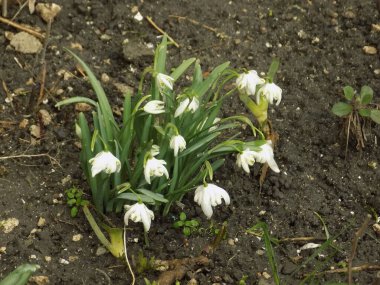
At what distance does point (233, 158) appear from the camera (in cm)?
313

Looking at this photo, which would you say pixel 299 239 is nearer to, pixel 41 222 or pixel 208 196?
pixel 208 196

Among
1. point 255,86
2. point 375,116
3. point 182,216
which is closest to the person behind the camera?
point 255,86

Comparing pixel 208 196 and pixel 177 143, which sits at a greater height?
pixel 177 143

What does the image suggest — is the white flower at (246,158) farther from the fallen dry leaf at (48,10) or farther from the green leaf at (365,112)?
the fallen dry leaf at (48,10)

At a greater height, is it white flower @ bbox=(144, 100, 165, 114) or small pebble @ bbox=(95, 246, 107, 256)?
white flower @ bbox=(144, 100, 165, 114)

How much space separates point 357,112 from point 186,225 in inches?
38.7

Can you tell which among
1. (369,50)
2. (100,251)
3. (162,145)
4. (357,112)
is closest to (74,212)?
(100,251)

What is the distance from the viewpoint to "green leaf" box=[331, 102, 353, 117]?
10.3ft

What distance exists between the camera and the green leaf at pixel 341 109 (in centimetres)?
313

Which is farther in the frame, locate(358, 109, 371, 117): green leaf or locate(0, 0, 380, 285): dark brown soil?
locate(358, 109, 371, 117): green leaf

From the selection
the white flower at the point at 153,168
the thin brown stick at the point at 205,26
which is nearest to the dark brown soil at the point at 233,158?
the thin brown stick at the point at 205,26

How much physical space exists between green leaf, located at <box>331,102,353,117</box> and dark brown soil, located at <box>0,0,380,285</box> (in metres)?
0.18

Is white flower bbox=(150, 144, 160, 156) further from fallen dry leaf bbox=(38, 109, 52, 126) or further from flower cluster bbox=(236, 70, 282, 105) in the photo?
fallen dry leaf bbox=(38, 109, 52, 126)

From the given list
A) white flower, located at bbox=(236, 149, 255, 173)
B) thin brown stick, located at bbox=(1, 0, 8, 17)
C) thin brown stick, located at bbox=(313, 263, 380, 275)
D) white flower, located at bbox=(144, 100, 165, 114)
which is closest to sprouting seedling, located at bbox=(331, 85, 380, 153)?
thin brown stick, located at bbox=(313, 263, 380, 275)
